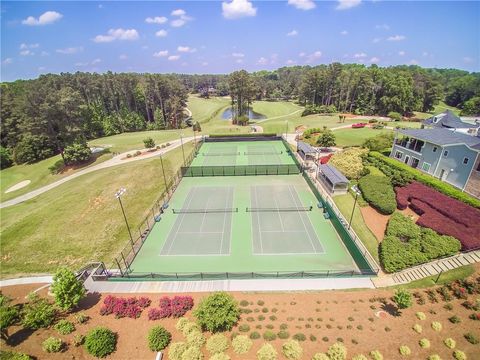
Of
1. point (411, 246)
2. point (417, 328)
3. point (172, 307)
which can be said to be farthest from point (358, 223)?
point (172, 307)

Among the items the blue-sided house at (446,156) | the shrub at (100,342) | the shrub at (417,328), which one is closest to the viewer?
the shrub at (100,342)

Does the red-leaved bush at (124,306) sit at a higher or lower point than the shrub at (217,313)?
lower

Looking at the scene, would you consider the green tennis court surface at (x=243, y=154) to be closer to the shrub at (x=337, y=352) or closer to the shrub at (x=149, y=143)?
the shrub at (x=149, y=143)

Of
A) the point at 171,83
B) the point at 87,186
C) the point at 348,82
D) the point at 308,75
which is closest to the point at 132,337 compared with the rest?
the point at 87,186

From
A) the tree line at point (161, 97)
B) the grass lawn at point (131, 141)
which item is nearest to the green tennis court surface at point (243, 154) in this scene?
the grass lawn at point (131, 141)

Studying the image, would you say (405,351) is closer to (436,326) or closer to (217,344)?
(436,326)

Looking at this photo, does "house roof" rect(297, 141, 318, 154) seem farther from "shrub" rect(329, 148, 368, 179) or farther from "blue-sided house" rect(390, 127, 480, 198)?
"blue-sided house" rect(390, 127, 480, 198)

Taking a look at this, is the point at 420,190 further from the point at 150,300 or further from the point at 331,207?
the point at 150,300
